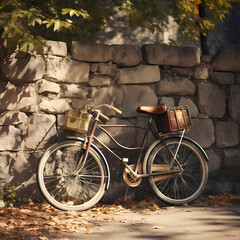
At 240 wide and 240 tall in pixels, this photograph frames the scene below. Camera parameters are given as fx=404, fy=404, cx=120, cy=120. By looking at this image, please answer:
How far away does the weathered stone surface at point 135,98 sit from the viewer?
4609mm

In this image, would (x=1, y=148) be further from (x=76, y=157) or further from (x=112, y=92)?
(x=112, y=92)

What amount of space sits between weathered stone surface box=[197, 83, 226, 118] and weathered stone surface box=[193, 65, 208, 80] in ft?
0.28

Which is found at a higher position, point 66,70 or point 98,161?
point 66,70

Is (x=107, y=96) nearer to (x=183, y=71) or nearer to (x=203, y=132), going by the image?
(x=183, y=71)

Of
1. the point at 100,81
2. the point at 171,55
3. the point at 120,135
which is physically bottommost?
the point at 120,135

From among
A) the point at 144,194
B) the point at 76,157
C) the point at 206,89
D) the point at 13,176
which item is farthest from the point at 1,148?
the point at 206,89

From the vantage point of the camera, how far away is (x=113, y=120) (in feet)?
15.0

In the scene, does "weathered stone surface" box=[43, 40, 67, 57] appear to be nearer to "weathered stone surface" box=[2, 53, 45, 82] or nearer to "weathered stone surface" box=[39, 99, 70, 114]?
"weathered stone surface" box=[2, 53, 45, 82]

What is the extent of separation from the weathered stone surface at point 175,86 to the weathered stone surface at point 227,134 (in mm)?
570

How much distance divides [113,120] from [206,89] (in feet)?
4.06

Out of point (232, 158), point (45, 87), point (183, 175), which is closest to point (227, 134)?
point (232, 158)

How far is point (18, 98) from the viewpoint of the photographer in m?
4.18

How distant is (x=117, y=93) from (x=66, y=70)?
636 millimetres

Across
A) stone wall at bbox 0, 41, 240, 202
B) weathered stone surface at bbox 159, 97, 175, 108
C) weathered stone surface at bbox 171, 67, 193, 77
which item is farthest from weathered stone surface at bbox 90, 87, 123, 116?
weathered stone surface at bbox 171, 67, 193, 77
